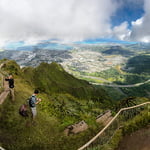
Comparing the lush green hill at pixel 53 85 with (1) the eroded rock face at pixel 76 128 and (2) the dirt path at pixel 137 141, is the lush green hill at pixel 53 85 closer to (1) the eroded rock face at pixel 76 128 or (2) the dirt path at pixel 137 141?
(1) the eroded rock face at pixel 76 128

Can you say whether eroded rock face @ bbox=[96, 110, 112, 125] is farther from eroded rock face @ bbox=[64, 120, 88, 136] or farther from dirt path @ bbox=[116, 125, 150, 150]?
dirt path @ bbox=[116, 125, 150, 150]

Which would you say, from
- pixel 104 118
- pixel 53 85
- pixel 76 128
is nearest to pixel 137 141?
pixel 76 128

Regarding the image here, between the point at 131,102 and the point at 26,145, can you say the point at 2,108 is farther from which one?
the point at 131,102

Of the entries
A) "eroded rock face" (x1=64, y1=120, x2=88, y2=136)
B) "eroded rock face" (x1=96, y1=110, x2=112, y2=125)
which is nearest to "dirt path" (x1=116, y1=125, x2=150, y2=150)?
"eroded rock face" (x1=64, y1=120, x2=88, y2=136)

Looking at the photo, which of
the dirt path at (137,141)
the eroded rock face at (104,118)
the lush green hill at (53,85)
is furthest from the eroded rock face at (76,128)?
the lush green hill at (53,85)

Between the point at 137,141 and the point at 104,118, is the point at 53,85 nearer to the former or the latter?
the point at 104,118

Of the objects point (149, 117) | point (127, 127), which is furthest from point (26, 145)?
point (149, 117)

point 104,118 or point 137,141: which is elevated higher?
point 137,141

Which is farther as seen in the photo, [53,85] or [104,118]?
[53,85]

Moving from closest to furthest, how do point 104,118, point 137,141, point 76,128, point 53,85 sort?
point 137,141 → point 76,128 → point 104,118 → point 53,85
